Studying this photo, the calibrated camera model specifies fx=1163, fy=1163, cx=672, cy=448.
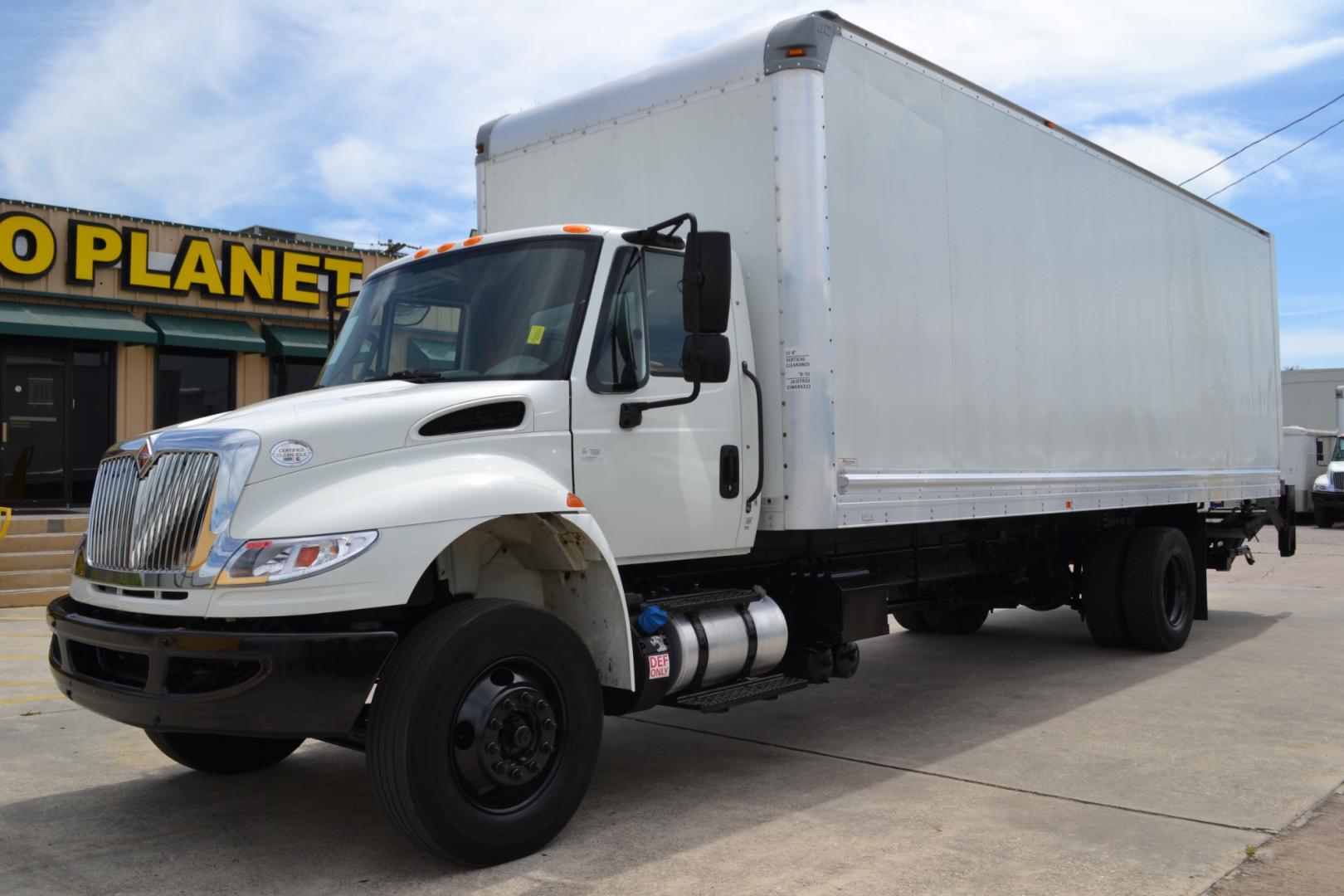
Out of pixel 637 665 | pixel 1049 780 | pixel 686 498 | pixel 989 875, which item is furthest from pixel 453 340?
pixel 1049 780

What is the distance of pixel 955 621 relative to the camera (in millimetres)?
10977

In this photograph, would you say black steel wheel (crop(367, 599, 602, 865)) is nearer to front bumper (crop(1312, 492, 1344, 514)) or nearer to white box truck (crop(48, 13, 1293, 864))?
white box truck (crop(48, 13, 1293, 864))

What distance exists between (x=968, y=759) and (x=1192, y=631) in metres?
5.91

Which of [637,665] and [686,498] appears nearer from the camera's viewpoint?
[637,665]

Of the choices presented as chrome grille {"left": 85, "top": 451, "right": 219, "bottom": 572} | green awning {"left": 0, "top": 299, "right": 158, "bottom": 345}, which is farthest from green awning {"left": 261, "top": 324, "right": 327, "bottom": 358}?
chrome grille {"left": 85, "top": 451, "right": 219, "bottom": 572}

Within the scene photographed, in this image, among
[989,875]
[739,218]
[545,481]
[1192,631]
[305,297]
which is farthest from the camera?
[305,297]

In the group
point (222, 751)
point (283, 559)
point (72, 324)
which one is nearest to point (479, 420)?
point (283, 559)

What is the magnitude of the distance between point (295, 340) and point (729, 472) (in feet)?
50.1

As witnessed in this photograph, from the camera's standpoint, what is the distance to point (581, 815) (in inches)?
205

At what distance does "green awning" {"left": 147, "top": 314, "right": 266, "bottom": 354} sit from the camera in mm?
17984

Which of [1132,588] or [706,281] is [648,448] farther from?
[1132,588]

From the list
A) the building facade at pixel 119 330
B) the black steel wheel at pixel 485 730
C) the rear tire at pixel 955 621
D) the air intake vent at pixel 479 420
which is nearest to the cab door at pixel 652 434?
the air intake vent at pixel 479 420

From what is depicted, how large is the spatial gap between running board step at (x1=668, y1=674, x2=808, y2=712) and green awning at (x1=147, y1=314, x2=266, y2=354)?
48.1ft

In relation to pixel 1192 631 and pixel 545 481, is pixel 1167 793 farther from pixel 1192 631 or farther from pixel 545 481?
pixel 1192 631
